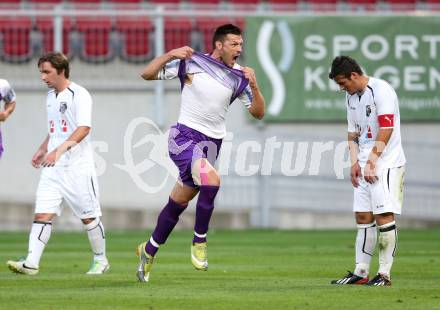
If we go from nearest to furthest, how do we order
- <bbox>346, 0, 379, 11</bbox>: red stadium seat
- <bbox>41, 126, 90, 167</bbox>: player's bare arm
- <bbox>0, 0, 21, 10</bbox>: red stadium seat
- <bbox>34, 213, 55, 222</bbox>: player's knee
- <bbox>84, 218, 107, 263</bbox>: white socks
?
1. <bbox>41, 126, 90, 167</bbox>: player's bare arm
2. <bbox>34, 213, 55, 222</bbox>: player's knee
3. <bbox>84, 218, 107, 263</bbox>: white socks
4. <bbox>0, 0, 21, 10</bbox>: red stadium seat
5. <bbox>346, 0, 379, 11</bbox>: red stadium seat

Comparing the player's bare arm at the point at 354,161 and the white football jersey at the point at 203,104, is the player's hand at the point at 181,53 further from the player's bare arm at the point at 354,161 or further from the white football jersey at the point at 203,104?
the player's bare arm at the point at 354,161

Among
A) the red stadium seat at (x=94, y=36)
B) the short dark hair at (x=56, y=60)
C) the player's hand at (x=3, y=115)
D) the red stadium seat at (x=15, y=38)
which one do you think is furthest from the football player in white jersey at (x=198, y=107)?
the red stadium seat at (x=15, y=38)

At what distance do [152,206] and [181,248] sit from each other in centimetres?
547

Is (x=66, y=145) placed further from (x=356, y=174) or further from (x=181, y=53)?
(x=356, y=174)

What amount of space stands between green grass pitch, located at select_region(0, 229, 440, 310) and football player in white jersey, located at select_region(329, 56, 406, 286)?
0.39 metres

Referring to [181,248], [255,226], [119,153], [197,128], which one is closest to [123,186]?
[119,153]

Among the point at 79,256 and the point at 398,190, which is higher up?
the point at 398,190

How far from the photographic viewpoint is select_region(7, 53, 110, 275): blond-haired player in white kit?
12344mm

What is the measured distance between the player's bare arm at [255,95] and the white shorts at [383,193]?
113cm

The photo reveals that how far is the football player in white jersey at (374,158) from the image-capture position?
11078mm

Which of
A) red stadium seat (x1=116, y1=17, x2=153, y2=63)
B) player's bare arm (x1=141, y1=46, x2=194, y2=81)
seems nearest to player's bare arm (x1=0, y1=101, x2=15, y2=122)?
player's bare arm (x1=141, y1=46, x2=194, y2=81)

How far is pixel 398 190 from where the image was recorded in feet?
36.9

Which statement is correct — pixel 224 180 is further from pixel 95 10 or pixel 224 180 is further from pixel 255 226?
pixel 95 10

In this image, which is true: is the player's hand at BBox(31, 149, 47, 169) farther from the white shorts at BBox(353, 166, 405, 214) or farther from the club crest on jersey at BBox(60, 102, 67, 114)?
the white shorts at BBox(353, 166, 405, 214)
